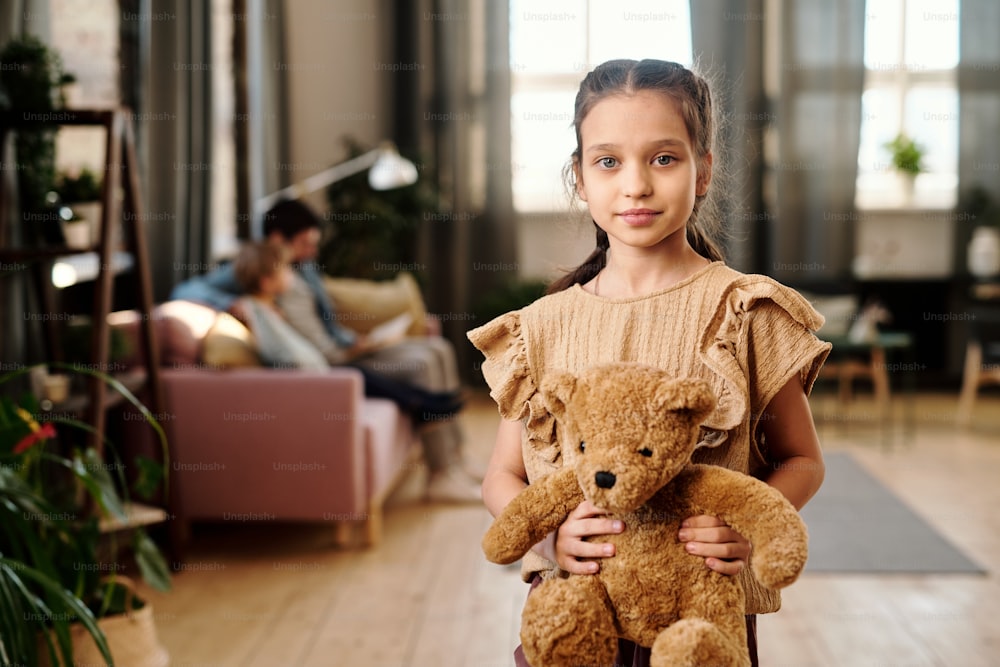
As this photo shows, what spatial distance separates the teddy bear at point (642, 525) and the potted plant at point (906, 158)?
6.06 metres

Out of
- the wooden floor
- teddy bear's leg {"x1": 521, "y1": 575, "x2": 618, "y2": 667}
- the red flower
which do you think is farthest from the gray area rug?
teddy bear's leg {"x1": 521, "y1": 575, "x2": 618, "y2": 667}

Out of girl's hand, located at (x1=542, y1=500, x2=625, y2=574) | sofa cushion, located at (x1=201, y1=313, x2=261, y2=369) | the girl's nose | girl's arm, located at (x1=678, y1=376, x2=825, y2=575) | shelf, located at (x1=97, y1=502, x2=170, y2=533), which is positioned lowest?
shelf, located at (x1=97, y1=502, x2=170, y2=533)

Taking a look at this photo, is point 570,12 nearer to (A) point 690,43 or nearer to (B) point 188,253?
(A) point 690,43

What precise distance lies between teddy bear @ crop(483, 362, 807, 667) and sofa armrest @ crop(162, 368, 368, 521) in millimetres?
2296

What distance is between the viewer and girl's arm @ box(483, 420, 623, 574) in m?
0.92

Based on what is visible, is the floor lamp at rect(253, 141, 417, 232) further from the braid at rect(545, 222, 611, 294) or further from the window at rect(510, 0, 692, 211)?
the braid at rect(545, 222, 611, 294)

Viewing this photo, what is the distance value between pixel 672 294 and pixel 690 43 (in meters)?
5.72

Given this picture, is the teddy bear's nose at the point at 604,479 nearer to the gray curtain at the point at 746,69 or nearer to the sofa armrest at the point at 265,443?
the sofa armrest at the point at 265,443

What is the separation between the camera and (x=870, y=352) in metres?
5.75

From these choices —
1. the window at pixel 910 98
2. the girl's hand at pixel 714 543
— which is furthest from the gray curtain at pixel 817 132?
the girl's hand at pixel 714 543

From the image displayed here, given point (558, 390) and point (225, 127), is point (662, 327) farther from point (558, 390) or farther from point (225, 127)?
point (225, 127)

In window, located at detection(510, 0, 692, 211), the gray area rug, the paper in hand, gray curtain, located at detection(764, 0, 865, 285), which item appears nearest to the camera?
the gray area rug

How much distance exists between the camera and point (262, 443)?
3.17m

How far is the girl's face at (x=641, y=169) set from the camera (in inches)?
37.4
